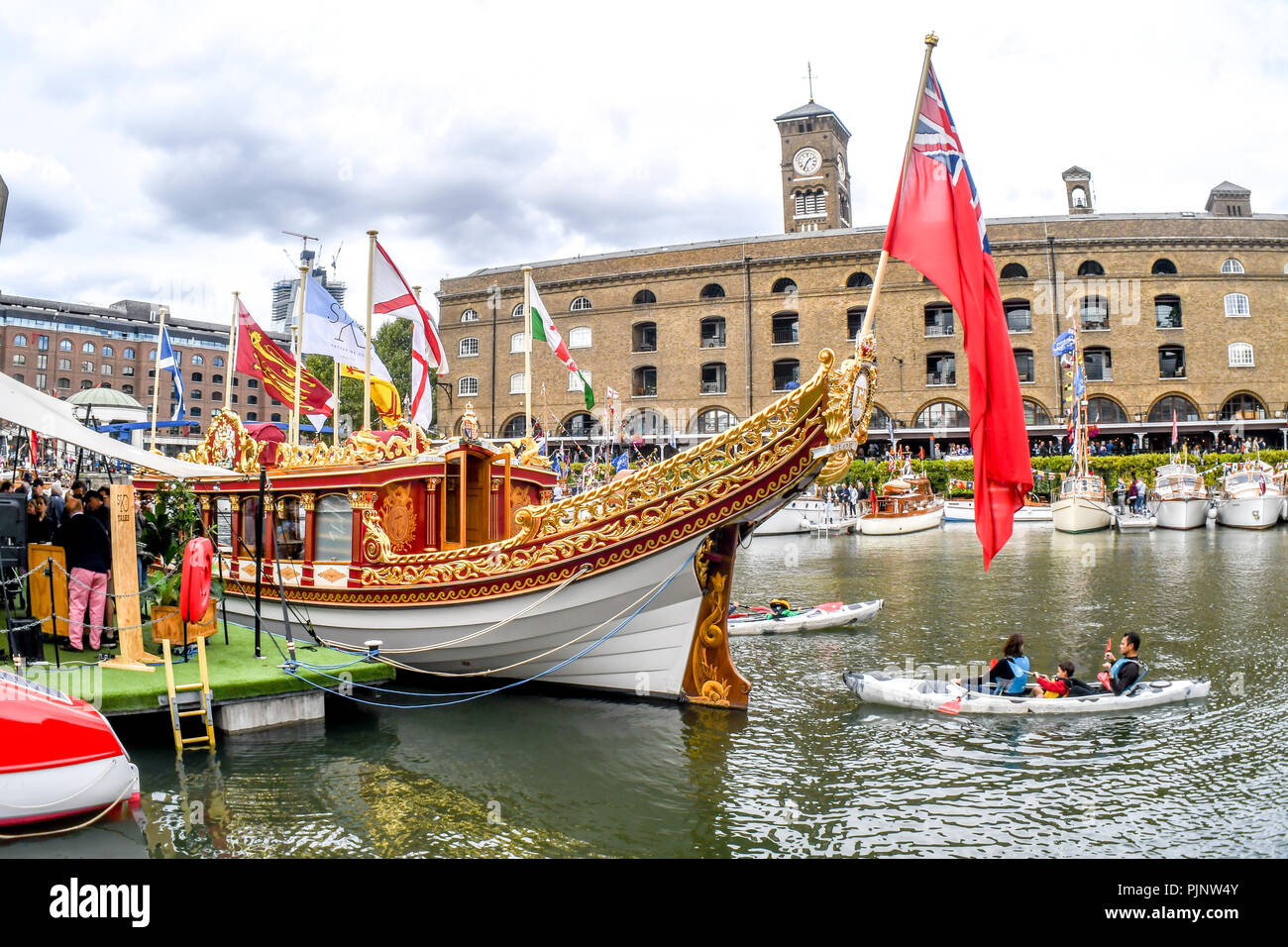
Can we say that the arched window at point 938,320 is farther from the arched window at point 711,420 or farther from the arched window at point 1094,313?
the arched window at point 711,420

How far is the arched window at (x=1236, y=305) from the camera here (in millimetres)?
49562

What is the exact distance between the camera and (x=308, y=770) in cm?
900

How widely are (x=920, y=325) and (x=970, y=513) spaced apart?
1361 centimetres

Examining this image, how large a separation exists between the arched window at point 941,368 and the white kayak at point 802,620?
120 ft

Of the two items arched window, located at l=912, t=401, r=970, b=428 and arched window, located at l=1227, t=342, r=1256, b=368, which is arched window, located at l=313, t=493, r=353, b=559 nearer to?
arched window, located at l=912, t=401, r=970, b=428

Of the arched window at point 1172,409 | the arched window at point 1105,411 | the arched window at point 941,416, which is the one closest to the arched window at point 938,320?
the arched window at point 941,416

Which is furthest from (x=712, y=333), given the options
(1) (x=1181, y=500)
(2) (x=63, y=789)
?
(2) (x=63, y=789)

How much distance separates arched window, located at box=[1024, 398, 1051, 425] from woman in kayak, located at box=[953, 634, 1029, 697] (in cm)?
4173

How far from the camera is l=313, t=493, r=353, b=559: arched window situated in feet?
40.6

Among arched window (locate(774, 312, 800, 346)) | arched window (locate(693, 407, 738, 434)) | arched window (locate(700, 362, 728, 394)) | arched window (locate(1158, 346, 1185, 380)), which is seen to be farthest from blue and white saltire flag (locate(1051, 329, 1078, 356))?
arched window (locate(700, 362, 728, 394))
